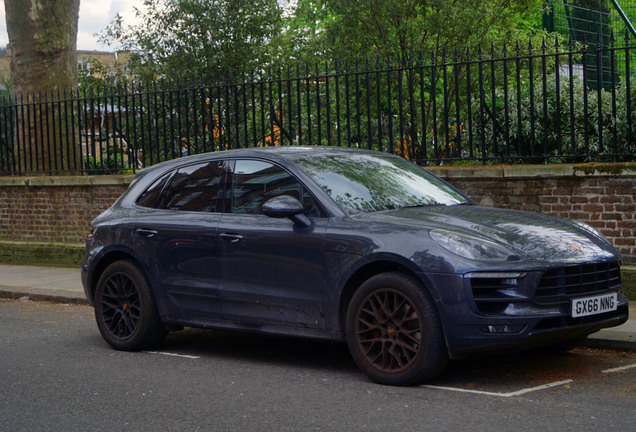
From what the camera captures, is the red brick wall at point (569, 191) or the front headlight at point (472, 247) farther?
the red brick wall at point (569, 191)

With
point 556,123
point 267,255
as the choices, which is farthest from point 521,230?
point 556,123

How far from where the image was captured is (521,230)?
620 centimetres

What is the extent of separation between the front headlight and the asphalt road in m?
0.89

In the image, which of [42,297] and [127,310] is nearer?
[127,310]

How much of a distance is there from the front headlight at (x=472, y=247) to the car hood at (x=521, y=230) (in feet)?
0.20

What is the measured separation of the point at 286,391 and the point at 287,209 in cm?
128

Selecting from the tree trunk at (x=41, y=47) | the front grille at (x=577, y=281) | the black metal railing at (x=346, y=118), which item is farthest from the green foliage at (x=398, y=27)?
the front grille at (x=577, y=281)

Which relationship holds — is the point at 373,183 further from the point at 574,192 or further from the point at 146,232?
the point at 574,192

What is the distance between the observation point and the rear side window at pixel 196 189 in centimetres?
744

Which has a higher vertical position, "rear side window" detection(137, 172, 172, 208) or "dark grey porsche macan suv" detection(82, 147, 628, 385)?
"rear side window" detection(137, 172, 172, 208)

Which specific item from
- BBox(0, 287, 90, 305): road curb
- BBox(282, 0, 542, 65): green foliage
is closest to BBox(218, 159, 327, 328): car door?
BBox(0, 287, 90, 305): road curb

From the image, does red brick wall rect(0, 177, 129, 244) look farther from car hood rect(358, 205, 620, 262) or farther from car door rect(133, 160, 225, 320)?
car hood rect(358, 205, 620, 262)

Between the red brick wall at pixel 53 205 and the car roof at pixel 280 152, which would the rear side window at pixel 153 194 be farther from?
the red brick wall at pixel 53 205

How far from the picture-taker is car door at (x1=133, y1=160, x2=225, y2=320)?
7199 mm
